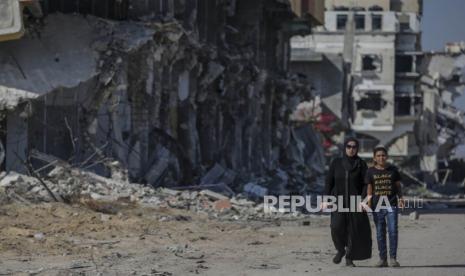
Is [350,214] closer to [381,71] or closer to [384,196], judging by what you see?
[384,196]

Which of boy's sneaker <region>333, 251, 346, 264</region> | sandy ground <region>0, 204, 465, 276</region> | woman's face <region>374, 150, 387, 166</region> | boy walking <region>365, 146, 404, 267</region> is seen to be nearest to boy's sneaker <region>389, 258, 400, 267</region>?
boy walking <region>365, 146, 404, 267</region>

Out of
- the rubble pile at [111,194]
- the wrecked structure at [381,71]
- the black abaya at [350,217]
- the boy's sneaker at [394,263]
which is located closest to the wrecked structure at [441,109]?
the wrecked structure at [381,71]

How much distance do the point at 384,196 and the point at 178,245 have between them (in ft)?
14.3

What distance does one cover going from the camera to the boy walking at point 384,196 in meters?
14.8

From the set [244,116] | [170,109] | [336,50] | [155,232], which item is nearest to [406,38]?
[336,50]

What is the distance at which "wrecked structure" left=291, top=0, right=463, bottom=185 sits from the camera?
90812mm

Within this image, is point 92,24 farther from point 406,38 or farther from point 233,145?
point 406,38

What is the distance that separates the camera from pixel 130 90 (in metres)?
29.8

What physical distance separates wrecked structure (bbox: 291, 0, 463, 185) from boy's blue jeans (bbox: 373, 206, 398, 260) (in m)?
70.2

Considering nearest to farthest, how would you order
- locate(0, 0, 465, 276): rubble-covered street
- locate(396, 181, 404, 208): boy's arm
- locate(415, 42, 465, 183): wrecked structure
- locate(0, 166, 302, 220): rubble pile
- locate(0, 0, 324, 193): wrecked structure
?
1. locate(396, 181, 404, 208): boy's arm
2. locate(0, 0, 465, 276): rubble-covered street
3. locate(0, 166, 302, 220): rubble pile
4. locate(0, 0, 324, 193): wrecked structure
5. locate(415, 42, 465, 183): wrecked structure

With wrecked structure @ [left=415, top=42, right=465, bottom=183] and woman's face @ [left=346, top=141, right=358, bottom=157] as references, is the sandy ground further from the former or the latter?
wrecked structure @ [left=415, top=42, right=465, bottom=183]

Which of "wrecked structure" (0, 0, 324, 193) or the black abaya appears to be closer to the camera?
the black abaya

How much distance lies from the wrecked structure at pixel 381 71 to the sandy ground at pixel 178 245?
62.9 metres

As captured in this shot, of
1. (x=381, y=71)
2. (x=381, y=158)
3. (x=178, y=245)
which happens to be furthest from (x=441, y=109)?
(x=381, y=158)
